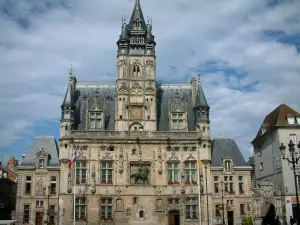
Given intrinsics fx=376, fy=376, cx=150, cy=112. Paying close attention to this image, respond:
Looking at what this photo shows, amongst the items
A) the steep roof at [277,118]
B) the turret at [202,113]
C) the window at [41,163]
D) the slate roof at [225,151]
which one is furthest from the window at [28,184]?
the steep roof at [277,118]

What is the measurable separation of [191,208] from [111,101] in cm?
1850

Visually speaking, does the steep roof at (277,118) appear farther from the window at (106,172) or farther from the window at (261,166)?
the window at (106,172)

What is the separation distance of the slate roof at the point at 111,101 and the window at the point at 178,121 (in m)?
0.84

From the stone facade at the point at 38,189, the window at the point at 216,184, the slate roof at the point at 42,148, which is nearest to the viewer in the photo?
the stone facade at the point at 38,189

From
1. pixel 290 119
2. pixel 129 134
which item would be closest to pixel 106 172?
pixel 129 134

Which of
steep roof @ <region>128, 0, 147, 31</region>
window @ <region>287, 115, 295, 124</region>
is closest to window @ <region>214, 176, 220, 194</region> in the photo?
window @ <region>287, 115, 295, 124</region>

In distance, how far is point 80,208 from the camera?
47.5m

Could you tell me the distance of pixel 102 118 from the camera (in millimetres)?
51281

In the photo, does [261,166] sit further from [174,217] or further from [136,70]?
[136,70]

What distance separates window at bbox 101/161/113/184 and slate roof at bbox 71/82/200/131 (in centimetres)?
516

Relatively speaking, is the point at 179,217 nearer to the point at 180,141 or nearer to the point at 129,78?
the point at 180,141

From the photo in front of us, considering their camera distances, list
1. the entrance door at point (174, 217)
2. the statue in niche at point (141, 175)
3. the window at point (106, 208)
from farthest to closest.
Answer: the statue in niche at point (141, 175)
the entrance door at point (174, 217)
the window at point (106, 208)

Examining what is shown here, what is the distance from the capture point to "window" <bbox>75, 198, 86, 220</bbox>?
155 feet

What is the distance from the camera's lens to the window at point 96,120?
168 feet
